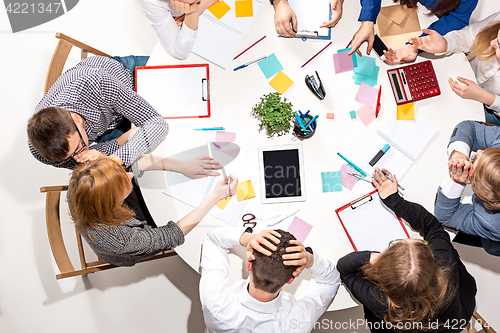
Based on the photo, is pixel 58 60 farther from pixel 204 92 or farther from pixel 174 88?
pixel 204 92

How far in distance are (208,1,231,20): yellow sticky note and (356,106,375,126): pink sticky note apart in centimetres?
81

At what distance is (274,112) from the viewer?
4.79 ft

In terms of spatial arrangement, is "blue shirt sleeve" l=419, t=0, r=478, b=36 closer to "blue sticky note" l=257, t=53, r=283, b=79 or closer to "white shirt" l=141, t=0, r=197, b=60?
"blue sticky note" l=257, t=53, r=283, b=79

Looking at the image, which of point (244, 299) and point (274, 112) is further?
point (274, 112)

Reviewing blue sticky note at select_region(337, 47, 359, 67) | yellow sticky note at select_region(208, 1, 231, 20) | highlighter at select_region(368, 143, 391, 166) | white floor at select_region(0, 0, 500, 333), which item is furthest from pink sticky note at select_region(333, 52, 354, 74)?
→ white floor at select_region(0, 0, 500, 333)

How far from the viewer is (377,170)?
1529 mm

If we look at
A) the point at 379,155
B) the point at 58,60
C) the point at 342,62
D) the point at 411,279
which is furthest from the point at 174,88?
the point at 411,279

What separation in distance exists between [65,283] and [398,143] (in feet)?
7.20

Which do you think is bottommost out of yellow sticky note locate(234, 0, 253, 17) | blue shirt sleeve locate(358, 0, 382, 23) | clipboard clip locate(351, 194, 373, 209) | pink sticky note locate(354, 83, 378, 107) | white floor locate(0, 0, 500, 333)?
white floor locate(0, 0, 500, 333)

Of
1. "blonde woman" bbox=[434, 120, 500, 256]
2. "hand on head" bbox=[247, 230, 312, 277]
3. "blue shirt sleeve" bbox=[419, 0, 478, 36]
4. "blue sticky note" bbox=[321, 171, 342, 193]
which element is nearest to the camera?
"hand on head" bbox=[247, 230, 312, 277]

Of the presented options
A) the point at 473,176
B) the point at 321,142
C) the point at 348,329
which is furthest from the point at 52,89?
the point at 348,329

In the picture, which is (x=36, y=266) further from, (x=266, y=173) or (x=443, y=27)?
(x=443, y=27)

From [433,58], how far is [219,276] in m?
1.45

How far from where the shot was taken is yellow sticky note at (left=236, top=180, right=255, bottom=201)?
4.96 feet
